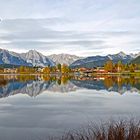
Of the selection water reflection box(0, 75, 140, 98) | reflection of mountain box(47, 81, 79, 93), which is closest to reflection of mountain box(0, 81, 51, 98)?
water reflection box(0, 75, 140, 98)

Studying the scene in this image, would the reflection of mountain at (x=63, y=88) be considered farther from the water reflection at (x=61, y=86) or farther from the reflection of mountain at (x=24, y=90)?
the reflection of mountain at (x=24, y=90)

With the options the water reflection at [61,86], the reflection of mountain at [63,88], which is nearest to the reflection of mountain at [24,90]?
the water reflection at [61,86]

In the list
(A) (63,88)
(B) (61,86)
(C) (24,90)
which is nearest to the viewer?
(C) (24,90)

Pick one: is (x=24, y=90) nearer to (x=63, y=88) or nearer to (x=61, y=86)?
(x=63, y=88)

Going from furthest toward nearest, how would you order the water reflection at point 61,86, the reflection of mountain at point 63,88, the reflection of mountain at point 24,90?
the reflection of mountain at point 63,88, the water reflection at point 61,86, the reflection of mountain at point 24,90

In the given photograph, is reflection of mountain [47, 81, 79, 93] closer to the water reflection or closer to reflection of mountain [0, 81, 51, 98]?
the water reflection

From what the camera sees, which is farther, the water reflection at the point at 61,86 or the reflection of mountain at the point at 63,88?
the reflection of mountain at the point at 63,88

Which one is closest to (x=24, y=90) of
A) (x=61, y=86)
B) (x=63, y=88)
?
(x=63, y=88)

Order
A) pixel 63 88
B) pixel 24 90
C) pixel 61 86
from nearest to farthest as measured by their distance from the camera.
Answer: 1. pixel 24 90
2. pixel 63 88
3. pixel 61 86

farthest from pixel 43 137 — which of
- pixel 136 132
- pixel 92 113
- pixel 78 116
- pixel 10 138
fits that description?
pixel 92 113

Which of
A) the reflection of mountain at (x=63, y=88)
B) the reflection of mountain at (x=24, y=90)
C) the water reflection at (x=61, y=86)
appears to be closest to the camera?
the reflection of mountain at (x=24, y=90)

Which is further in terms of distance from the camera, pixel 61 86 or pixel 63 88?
pixel 61 86

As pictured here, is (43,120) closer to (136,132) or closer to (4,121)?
(4,121)

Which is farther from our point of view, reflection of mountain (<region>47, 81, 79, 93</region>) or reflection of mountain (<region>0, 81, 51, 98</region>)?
reflection of mountain (<region>47, 81, 79, 93</region>)
